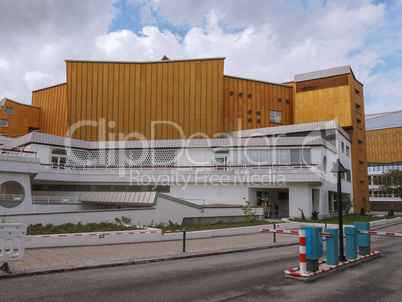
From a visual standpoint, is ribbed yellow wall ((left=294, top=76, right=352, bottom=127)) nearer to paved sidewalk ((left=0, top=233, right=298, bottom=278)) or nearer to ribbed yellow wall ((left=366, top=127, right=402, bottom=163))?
paved sidewalk ((left=0, top=233, right=298, bottom=278))

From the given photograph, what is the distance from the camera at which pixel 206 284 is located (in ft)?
26.9

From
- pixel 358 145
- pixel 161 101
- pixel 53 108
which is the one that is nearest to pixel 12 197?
pixel 161 101

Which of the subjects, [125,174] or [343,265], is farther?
[125,174]

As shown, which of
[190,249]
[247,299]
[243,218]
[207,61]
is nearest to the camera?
[247,299]

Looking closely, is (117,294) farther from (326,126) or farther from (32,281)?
(326,126)

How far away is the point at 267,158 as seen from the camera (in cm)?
3338

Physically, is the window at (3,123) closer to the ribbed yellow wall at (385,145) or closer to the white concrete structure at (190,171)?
the white concrete structure at (190,171)

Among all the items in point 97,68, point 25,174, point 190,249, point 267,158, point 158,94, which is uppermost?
point 97,68

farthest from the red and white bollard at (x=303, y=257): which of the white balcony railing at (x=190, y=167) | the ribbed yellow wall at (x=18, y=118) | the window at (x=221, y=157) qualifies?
the ribbed yellow wall at (x=18, y=118)

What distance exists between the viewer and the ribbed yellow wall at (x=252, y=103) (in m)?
45.5

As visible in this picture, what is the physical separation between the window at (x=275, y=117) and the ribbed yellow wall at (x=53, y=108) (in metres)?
27.1

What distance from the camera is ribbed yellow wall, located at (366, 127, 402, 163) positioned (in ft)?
261

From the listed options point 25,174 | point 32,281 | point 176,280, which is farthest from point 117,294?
point 25,174

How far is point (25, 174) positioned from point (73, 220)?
10344 millimetres
